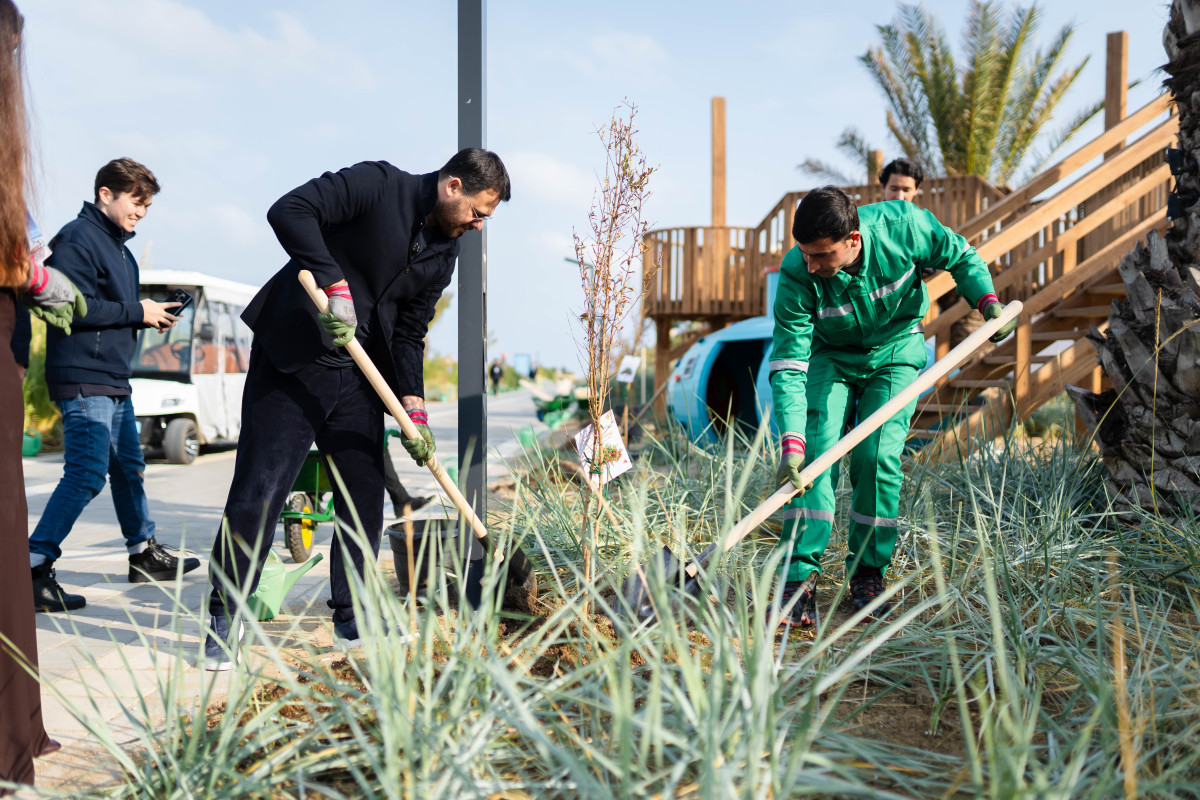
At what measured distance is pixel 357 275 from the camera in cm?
275

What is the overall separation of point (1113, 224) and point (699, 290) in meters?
5.18

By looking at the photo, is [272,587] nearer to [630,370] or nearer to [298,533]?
[298,533]

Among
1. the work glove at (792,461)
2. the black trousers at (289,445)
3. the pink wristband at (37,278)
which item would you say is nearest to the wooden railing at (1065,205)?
the work glove at (792,461)

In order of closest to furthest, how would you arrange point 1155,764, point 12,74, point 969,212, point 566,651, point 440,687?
1. point 440,687
2. point 1155,764
3. point 12,74
4. point 566,651
5. point 969,212

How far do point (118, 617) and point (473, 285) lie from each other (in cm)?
190

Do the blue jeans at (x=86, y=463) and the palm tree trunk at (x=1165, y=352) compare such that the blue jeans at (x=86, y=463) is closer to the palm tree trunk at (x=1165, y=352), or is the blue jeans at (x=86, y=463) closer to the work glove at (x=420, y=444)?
the work glove at (x=420, y=444)

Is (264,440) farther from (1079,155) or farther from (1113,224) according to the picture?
(1113,224)

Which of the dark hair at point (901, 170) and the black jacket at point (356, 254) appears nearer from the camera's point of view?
the black jacket at point (356, 254)

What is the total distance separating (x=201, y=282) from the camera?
33.2 feet

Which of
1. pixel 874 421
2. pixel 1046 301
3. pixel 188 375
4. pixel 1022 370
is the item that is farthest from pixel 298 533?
pixel 188 375

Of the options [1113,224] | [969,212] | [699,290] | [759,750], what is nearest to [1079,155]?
[969,212]

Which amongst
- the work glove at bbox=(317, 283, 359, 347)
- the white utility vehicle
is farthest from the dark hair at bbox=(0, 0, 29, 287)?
the white utility vehicle

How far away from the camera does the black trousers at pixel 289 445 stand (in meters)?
2.62

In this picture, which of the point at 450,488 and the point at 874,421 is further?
the point at 874,421
